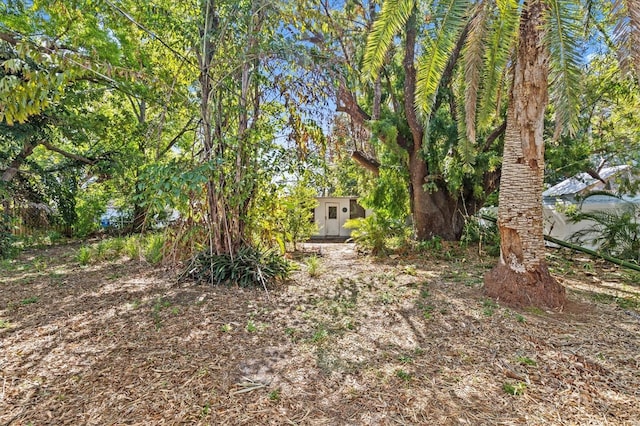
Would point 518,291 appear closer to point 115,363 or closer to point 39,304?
point 115,363

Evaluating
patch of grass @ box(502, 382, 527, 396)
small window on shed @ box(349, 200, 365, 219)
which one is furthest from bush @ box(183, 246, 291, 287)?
small window on shed @ box(349, 200, 365, 219)

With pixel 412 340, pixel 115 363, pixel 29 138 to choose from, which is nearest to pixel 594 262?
pixel 412 340

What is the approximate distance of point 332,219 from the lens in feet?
50.4

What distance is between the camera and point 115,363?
7.91ft

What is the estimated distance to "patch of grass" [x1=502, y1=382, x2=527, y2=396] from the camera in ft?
7.04

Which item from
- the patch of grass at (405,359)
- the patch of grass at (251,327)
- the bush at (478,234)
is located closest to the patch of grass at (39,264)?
the patch of grass at (251,327)

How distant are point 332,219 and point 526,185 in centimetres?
1178

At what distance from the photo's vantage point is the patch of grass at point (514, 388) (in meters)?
2.14

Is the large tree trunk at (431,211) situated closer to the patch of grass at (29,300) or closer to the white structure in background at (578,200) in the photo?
the white structure in background at (578,200)

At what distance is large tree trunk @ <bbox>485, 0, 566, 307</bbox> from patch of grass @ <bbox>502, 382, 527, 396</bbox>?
1685mm

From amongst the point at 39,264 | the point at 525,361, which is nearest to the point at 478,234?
the point at 525,361

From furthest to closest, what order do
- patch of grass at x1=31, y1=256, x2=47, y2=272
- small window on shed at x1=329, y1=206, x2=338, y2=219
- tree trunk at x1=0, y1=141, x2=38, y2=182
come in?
small window on shed at x1=329, y1=206, x2=338, y2=219 < tree trunk at x1=0, y1=141, x2=38, y2=182 < patch of grass at x1=31, y1=256, x2=47, y2=272

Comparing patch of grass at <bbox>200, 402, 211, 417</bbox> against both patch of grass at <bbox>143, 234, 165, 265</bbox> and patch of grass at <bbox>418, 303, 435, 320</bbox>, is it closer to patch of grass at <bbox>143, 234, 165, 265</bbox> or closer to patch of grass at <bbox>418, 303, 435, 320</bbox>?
patch of grass at <bbox>418, 303, 435, 320</bbox>

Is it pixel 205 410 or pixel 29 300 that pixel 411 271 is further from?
pixel 29 300
